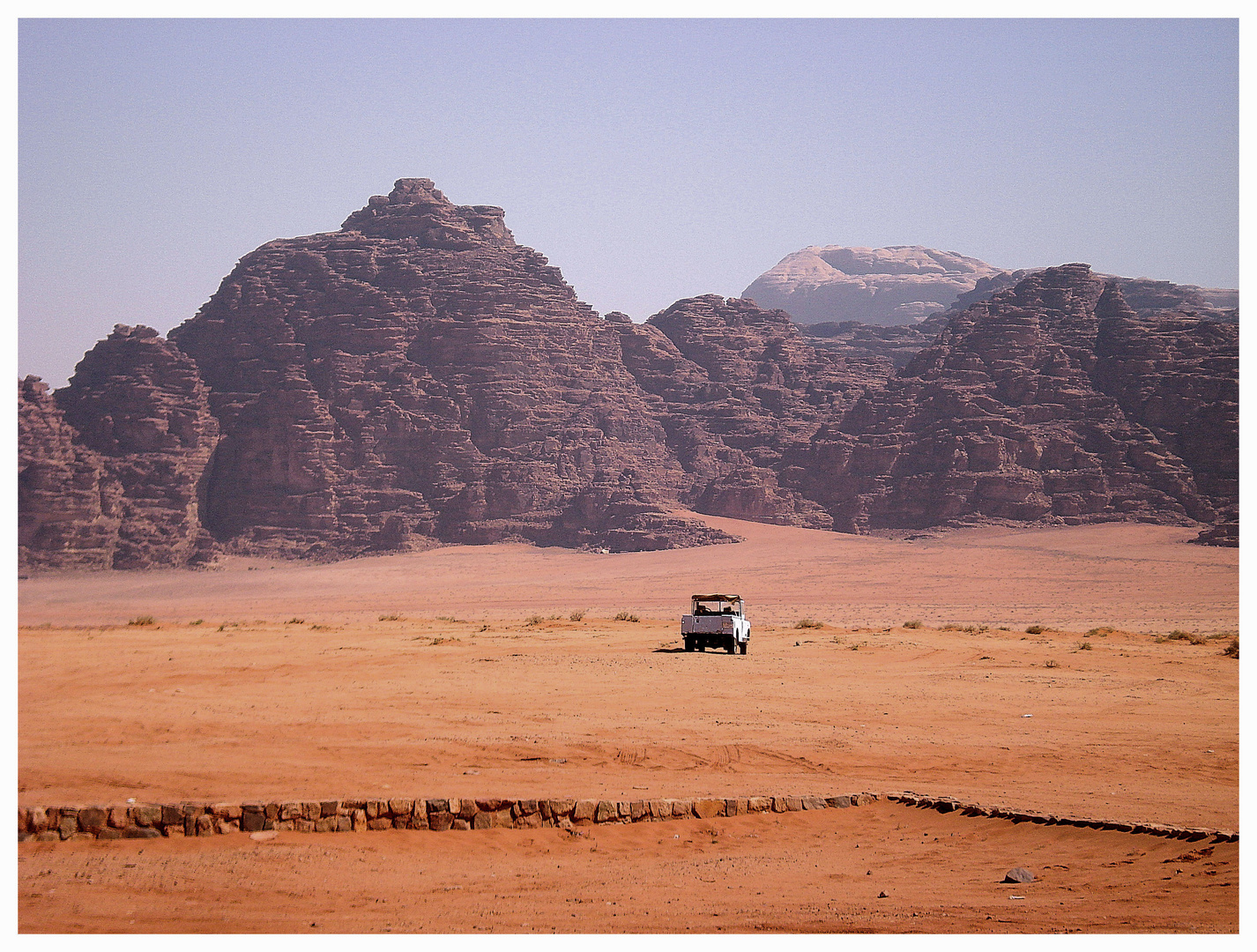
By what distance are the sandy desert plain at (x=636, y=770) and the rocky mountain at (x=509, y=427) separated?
6821cm

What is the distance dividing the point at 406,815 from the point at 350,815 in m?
0.52

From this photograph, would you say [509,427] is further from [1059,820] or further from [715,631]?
[1059,820]

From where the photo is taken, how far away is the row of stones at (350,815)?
10484mm

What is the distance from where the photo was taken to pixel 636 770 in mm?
13562

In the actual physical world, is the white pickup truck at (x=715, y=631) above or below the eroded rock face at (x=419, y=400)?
below

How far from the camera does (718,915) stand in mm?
8547

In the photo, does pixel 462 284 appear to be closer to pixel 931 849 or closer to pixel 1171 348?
pixel 1171 348

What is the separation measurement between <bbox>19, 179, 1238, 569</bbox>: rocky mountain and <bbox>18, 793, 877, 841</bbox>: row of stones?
268 feet

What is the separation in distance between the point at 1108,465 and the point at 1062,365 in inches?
500

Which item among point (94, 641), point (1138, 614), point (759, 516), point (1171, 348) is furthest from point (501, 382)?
point (94, 641)

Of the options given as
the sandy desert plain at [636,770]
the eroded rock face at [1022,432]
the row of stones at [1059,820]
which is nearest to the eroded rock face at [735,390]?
the eroded rock face at [1022,432]

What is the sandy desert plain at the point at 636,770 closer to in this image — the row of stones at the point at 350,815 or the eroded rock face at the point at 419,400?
the row of stones at the point at 350,815

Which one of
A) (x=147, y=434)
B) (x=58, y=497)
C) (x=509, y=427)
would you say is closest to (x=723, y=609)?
(x=58, y=497)

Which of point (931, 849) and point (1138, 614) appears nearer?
point (931, 849)
